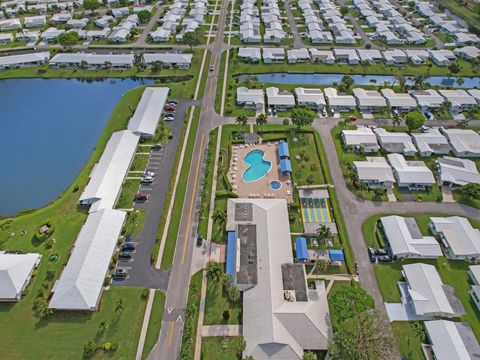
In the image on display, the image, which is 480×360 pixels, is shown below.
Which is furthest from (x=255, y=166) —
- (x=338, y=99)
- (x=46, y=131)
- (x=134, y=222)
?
(x=46, y=131)

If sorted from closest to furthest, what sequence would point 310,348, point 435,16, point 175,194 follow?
1. point 310,348
2. point 175,194
3. point 435,16

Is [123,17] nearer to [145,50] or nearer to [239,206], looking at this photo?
[145,50]

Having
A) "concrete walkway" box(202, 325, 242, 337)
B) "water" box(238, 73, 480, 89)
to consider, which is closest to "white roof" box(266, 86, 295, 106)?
"water" box(238, 73, 480, 89)

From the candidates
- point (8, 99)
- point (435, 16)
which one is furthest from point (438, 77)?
point (8, 99)

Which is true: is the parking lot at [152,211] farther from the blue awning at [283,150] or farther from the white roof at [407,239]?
the white roof at [407,239]

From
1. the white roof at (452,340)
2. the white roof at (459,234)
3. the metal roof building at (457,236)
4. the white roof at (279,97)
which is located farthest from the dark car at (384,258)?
the white roof at (279,97)
